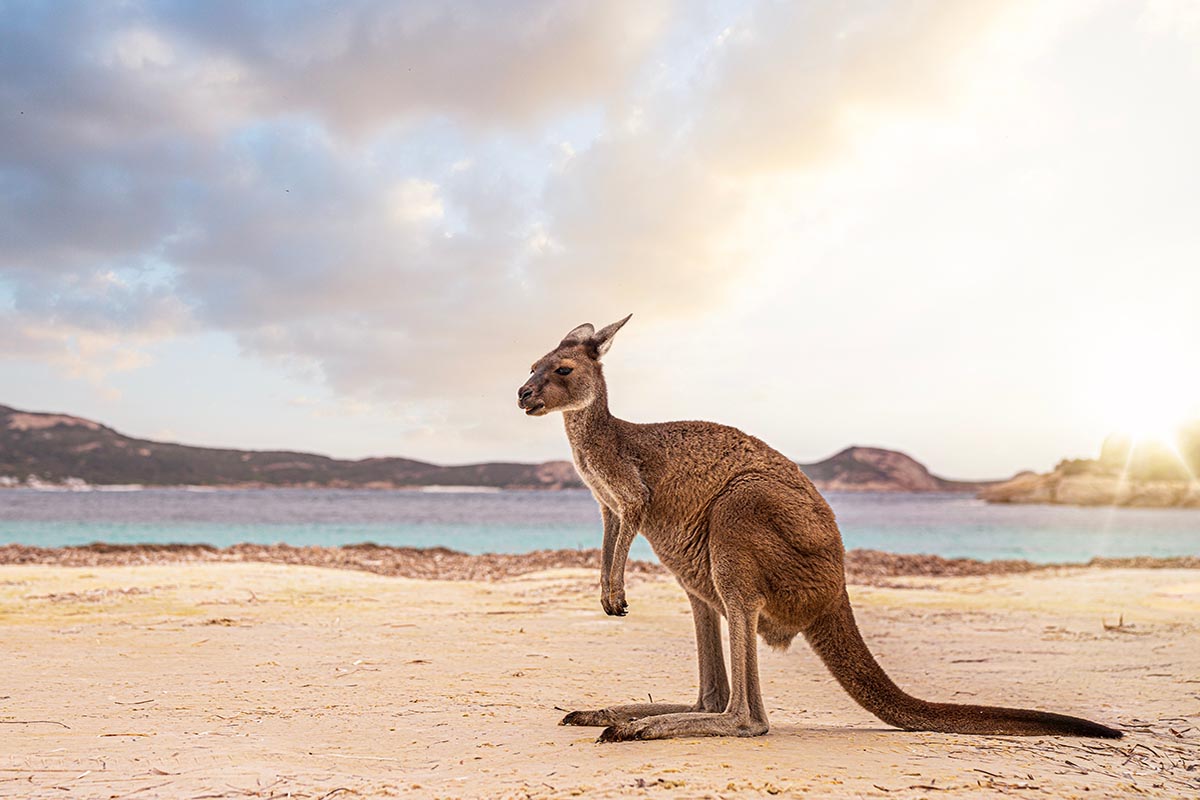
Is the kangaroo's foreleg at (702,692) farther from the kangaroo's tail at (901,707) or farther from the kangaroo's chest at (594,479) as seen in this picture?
the kangaroo's chest at (594,479)

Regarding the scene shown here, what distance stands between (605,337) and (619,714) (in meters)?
2.06

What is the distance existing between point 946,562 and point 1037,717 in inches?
638

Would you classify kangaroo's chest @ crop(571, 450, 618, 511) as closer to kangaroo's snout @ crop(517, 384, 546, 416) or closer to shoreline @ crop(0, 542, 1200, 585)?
kangaroo's snout @ crop(517, 384, 546, 416)

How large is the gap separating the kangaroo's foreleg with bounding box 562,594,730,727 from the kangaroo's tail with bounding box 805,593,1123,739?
0.52 m

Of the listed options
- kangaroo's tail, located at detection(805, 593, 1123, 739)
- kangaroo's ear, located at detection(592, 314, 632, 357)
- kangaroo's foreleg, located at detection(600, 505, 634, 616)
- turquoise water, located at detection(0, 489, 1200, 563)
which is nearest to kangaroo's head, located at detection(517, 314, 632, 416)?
kangaroo's ear, located at detection(592, 314, 632, 357)

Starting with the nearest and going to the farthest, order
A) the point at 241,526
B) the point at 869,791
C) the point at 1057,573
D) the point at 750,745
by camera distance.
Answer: the point at 869,791
the point at 750,745
the point at 1057,573
the point at 241,526

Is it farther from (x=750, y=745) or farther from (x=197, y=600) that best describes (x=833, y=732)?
(x=197, y=600)

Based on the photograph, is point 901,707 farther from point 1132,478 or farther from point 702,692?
point 1132,478

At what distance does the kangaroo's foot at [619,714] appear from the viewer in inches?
195

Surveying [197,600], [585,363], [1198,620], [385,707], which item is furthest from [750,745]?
[1198,620]

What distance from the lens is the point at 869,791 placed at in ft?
11.3

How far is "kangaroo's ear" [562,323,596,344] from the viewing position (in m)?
4.91

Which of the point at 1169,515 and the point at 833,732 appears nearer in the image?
the point at 833,732

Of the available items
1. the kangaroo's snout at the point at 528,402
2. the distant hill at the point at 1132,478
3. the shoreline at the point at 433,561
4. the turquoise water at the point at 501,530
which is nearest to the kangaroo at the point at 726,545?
the kangaroo's snout at the point at 528,402
